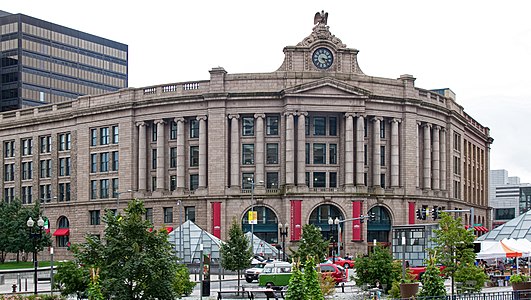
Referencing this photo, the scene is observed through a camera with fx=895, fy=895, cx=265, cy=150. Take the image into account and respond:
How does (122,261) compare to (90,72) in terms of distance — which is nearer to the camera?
(122,261)

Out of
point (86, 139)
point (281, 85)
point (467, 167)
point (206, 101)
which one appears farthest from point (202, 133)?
point (467, 167)

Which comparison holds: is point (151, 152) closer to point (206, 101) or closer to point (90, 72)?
point (206, 101)

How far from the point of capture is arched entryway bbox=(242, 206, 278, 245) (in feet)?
346

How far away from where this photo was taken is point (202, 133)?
353 ft

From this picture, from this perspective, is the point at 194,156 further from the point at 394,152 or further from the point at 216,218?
the point at 394,152

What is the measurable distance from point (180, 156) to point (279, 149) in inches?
488

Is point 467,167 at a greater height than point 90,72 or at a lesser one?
lesser

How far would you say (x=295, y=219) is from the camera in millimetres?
103438

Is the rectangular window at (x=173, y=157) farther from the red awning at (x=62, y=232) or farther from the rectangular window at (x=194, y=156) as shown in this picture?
the red awning at (x=62, y=232)

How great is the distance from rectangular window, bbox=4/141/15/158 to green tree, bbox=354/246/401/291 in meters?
89.9

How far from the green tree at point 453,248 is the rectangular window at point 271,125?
60903mm

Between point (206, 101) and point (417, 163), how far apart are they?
27824 millimetres

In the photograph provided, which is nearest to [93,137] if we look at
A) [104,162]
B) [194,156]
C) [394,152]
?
[104,162]

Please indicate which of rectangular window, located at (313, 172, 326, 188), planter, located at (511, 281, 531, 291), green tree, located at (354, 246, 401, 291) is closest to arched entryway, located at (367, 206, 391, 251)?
rectangular window, located at (313, 172, 326, 188)
